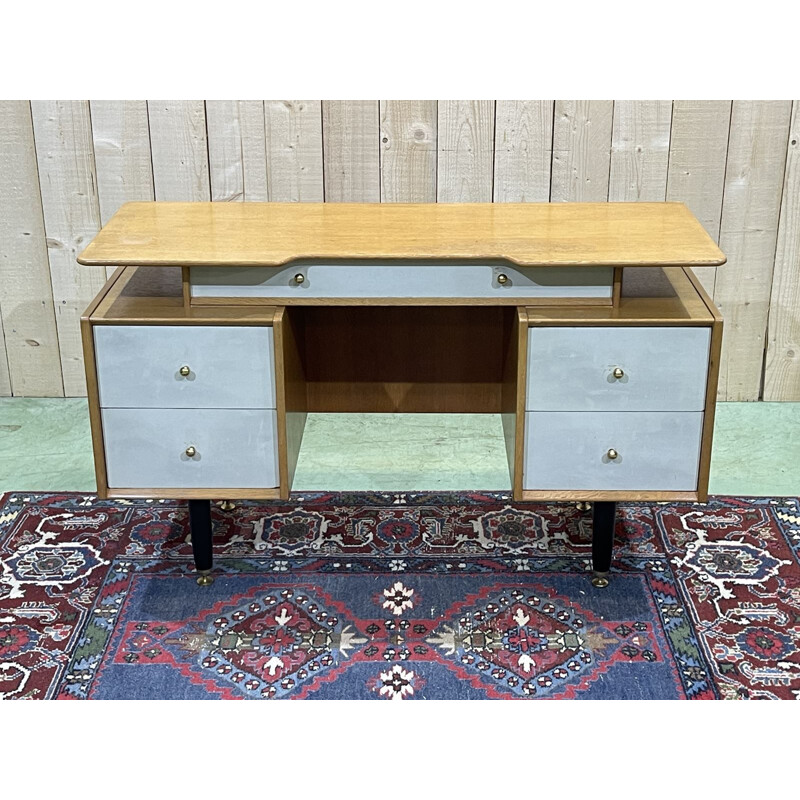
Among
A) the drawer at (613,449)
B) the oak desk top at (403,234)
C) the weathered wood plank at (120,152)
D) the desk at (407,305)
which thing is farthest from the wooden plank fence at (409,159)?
the drawer at (613,449)

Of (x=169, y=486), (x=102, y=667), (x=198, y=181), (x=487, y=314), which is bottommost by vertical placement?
(x=102, y=667)

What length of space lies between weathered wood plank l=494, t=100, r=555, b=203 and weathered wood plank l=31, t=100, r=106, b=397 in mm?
1176

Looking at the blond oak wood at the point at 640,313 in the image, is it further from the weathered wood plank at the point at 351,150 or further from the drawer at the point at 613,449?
the weathered wood plank at the point at 351,150

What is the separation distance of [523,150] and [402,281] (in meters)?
1.11

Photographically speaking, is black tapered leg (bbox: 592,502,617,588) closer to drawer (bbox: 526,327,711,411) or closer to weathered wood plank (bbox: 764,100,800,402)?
drawer (bbox: 526,327,711,411)

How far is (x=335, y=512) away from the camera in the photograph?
9.77 feet

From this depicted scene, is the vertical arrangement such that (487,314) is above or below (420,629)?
above

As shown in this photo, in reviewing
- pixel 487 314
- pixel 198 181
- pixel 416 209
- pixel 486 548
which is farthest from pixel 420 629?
pixel 198 181

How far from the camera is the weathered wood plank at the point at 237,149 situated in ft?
10.8

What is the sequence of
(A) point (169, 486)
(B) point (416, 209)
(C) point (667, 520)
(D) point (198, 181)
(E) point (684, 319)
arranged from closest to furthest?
(E) point (684, 319) < (A) point (169, 486) < (B) point (416, 209) < (C) point (667, 520) < (D) point (198, 181)

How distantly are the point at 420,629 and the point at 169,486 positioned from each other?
0.62 metres

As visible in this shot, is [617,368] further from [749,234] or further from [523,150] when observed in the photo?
[749,234]

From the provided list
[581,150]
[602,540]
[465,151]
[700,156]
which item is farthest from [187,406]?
[700,156]

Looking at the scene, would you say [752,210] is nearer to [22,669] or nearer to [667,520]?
[667,520]
